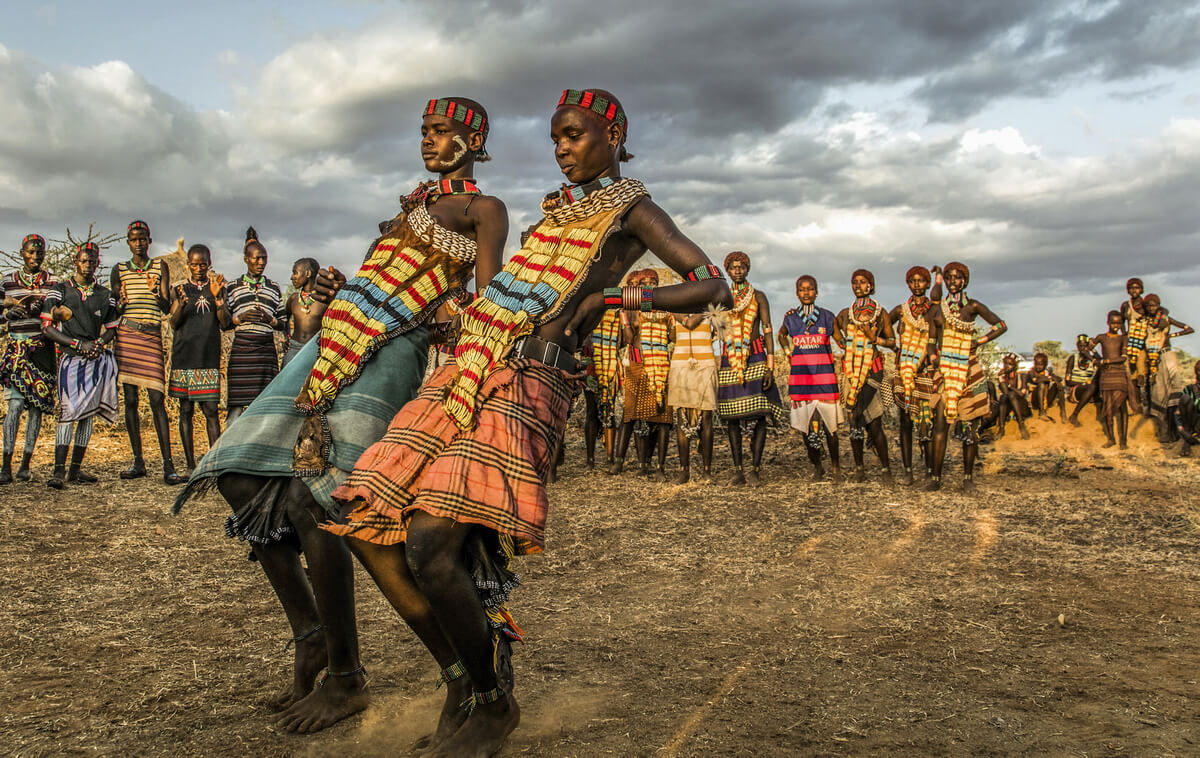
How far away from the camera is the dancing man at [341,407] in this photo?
10.4 feet

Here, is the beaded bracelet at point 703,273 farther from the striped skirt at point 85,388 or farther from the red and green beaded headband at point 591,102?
the striped skirt at point 85,388

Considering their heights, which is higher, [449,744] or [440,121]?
[440,121]

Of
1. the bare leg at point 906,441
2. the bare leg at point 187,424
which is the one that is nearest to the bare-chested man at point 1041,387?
the bare leg at point 906,441

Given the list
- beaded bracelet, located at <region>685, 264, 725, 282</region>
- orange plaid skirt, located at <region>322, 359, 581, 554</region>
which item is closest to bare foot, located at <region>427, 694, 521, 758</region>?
orange plaid skirt, located at <region>322, 359, 581, 554</region>

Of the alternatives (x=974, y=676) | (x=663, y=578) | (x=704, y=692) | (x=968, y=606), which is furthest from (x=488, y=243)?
(x=968, y=606)

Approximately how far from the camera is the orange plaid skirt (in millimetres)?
2723

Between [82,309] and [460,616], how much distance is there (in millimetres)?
7790

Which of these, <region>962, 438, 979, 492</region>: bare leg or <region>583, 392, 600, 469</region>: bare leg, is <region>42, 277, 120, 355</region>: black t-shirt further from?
<region>962, 438, 979, 492</region>: bare leg

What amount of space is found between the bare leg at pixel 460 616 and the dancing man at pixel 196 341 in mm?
7143

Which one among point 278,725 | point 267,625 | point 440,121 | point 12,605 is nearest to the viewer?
point 278,725

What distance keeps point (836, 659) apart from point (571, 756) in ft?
5.04

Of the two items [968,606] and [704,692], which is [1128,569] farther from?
[704,692]

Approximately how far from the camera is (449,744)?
2.84 m

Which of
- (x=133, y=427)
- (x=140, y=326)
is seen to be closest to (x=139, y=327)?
(x=140, y=326)
